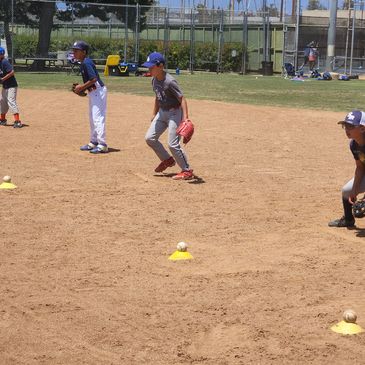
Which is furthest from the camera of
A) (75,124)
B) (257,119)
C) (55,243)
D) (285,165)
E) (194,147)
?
(257,119)

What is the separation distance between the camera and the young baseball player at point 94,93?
1294 centimetres

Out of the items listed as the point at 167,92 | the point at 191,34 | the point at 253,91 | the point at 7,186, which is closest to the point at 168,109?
the point at 167,92

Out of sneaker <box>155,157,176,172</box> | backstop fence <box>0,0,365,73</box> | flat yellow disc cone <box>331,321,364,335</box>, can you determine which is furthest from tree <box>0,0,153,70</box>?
flat yellow disc cone <box>331,321,364,335</box>

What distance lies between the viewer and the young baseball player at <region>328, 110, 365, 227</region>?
736cm

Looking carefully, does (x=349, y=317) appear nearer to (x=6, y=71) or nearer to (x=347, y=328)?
(x=347, y=328)

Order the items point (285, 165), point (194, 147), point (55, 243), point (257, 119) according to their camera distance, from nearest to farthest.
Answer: point (55, 243)
point (285, 165)
point (194, 147)
point (257, 119)

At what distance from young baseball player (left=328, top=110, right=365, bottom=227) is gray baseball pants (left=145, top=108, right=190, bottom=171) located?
3034 mm

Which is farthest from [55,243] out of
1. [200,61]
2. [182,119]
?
[200,61]

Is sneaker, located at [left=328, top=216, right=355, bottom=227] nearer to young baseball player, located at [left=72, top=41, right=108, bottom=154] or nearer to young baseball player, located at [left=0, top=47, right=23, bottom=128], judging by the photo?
young baseball player, located at [left=72, top=41, right=108, bottom=154]

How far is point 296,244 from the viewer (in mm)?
7531

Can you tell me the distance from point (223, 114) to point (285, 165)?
7773 millimetres

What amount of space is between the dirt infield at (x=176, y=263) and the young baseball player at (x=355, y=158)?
0.67 feet

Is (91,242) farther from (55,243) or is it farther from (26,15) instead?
(26,15)

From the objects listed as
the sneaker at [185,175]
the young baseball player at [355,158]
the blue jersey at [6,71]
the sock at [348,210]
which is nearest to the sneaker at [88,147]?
the sneaker at [185,175]
